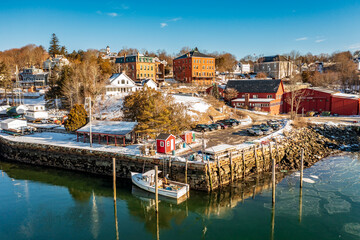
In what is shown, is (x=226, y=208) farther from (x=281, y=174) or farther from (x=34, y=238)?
(x=34, y=238)

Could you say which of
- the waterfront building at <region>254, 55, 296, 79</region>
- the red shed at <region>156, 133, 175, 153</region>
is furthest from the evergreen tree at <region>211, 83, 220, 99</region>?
the waterfront building at <region>254, 55, 296, 79</region>

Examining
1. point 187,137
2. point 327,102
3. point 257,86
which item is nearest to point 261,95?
point 257,86

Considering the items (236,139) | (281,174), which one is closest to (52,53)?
(236,139)

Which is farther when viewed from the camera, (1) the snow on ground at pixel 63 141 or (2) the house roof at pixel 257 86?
(2) the house roof at pixel 257 86

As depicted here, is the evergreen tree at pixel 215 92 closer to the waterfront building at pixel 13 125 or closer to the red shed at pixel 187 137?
the red shed at pixel 187 137

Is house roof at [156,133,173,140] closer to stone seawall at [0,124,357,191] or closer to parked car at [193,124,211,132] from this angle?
stone seawall at [0,124,357,191]

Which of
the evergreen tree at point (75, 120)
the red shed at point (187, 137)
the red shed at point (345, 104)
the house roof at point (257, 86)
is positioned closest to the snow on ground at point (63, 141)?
the evergreen tree at point (75, 120)

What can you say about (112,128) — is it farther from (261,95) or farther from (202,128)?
(261,95)
